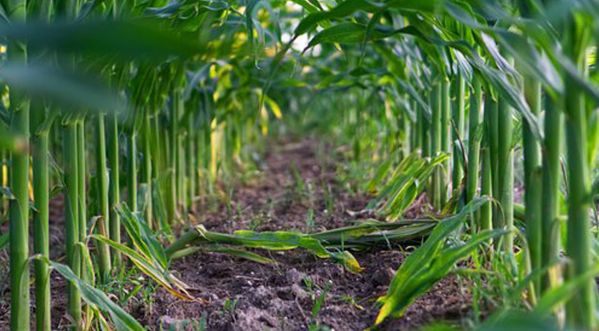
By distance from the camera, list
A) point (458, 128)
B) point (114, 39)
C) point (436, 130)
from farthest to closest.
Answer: point (436, 130) < point (458, 128) < point (114, 39)

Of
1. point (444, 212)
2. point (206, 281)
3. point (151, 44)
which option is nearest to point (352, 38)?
point (444, 212)

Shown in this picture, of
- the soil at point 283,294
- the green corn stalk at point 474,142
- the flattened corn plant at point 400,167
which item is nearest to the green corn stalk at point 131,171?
the flattened corn plant at point 400,167

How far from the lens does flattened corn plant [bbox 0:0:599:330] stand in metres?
0.94

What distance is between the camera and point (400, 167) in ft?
8.88

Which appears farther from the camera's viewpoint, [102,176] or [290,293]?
[102,176]

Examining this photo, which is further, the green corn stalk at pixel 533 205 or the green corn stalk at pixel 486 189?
the green corn stalk at pixel 486 189

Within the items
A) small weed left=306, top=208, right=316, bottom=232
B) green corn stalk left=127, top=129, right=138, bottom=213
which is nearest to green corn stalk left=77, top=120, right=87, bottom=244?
green corn stalk left=127, top=129, right=138, bottom=213

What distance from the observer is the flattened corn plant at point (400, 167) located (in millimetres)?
935

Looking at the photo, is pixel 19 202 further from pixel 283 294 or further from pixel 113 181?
pixel 283 294

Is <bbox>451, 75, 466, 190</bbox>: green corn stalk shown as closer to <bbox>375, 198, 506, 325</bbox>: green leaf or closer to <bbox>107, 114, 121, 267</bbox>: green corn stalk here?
<bbox>375, 198, 506, 325</bbox>: green leaf

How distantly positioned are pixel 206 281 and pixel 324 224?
0.56 meters

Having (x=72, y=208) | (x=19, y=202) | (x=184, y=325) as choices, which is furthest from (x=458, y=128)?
(x=19, y=202)

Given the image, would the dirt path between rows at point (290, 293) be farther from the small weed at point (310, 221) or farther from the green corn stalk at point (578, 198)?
the green corn stalk at point (578, 198)

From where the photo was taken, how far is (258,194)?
343 centimetres
